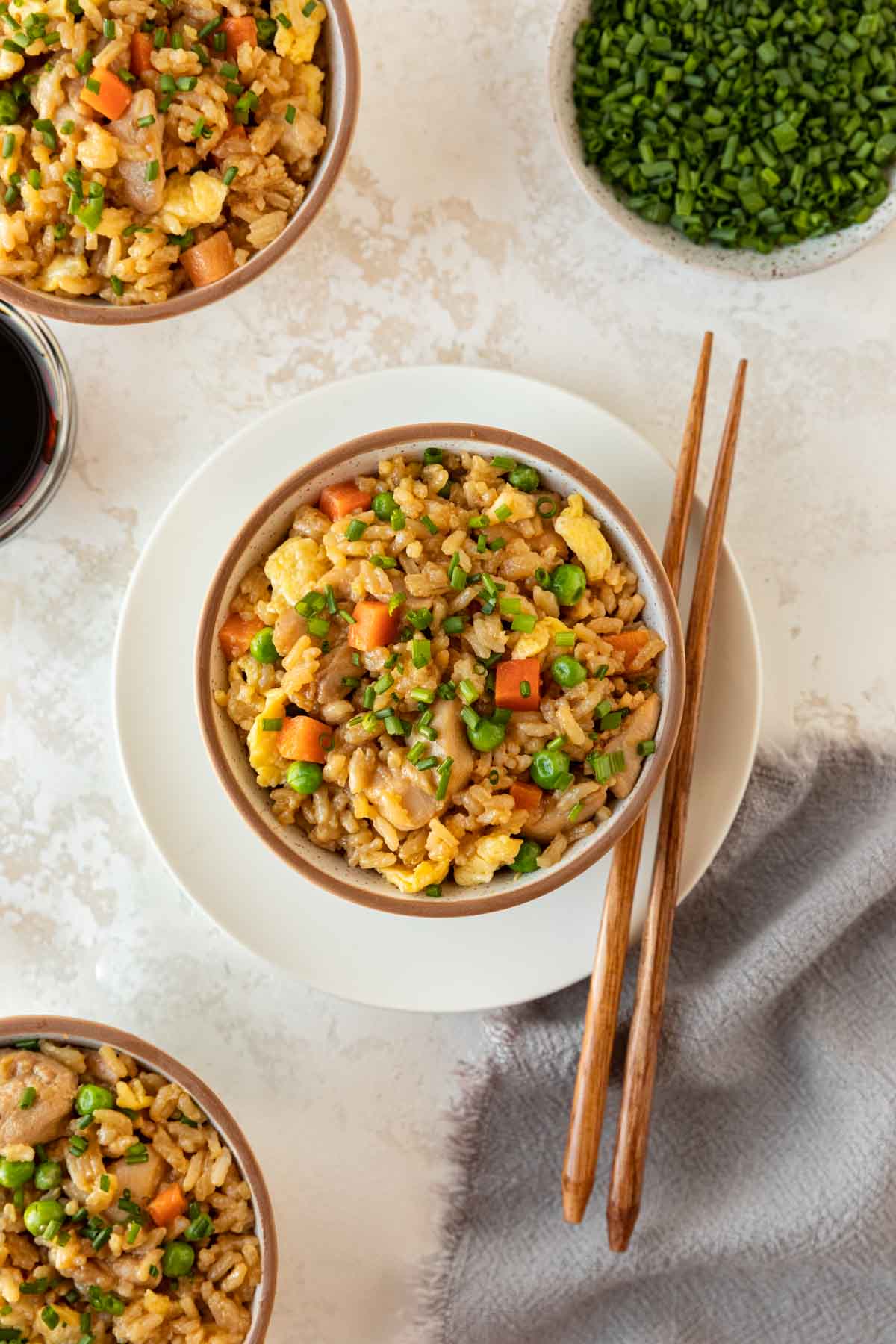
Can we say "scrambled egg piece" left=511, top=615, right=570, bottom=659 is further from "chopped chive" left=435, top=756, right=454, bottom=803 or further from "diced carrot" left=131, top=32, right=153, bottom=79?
"diced carrot" left=131, top=32, right=153, bottom=79

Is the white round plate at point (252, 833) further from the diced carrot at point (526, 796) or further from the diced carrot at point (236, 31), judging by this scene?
the diced carrot at point (236, 31)

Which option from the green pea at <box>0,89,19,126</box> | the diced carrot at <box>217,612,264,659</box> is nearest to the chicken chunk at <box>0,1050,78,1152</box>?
the diced carrot at <box>217,612,264,659</box>

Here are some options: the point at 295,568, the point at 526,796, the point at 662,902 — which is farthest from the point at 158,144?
the point at 662,902

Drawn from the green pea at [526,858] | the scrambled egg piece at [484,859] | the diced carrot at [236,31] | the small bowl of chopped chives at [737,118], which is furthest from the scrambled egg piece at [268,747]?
the small bowl of chopped chives at [737,118]

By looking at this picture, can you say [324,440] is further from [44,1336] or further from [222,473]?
[44,1336]

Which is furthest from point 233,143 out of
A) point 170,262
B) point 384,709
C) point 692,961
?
point 692,961

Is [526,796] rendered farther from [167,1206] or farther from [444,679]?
[167,1206]

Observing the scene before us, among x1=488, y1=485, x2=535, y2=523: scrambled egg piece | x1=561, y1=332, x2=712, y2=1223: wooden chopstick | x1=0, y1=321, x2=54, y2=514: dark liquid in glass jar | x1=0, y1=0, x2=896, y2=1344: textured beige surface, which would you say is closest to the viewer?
x1=488, y1=485, x2=535, y2=523: scrambled egg piece
